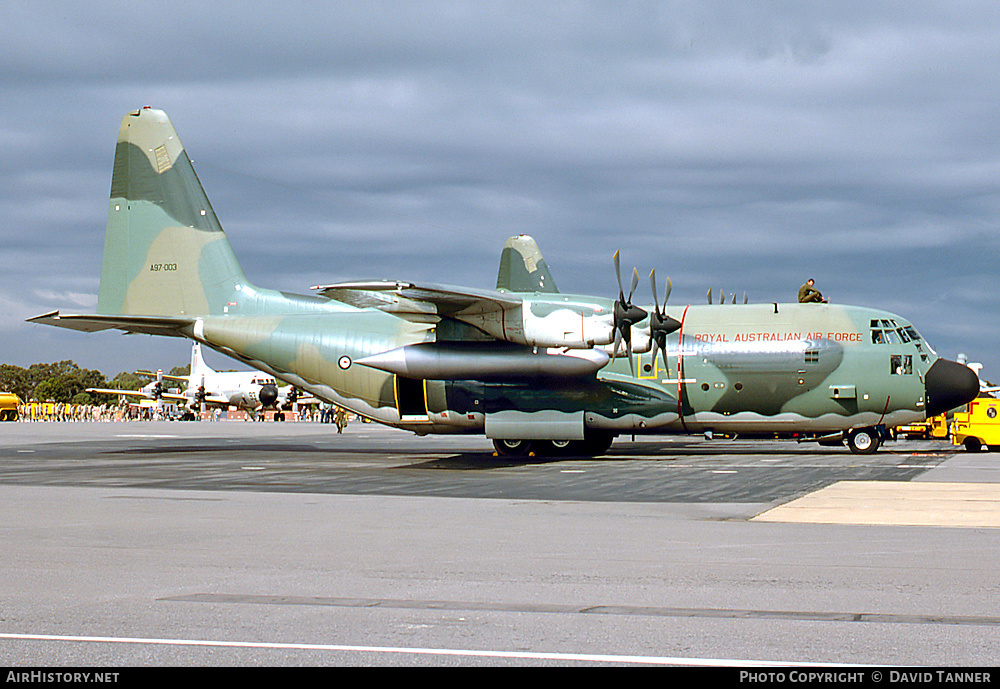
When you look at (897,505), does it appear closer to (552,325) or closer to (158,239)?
(552,325)

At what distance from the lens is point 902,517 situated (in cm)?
1474

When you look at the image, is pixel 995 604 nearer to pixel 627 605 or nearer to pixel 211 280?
pixel 627 605

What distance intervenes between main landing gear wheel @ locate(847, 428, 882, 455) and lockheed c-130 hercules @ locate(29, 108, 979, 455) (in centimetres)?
5

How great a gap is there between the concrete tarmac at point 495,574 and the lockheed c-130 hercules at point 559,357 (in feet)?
29.1

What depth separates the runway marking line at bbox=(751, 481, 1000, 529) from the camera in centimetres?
1435

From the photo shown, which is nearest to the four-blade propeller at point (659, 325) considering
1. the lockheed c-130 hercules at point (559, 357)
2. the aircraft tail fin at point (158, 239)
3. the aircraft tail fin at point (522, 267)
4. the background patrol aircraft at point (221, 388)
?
the lockheed c-130 hercules at point (559, 357)

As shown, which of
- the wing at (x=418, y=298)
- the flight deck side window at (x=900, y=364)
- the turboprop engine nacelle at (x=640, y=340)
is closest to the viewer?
the wing at (x=418, y=298)

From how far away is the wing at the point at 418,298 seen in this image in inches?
1000

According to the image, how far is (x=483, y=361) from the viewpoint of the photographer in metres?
29.9

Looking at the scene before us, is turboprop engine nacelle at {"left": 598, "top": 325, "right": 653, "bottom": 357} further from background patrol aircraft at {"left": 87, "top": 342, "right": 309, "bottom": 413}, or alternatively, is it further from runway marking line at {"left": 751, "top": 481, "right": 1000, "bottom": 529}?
background patrol aircraft at {"left": 87, "top": 342, "right": 309, "bottom": 413}

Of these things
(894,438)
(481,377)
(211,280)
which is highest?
(211,280)

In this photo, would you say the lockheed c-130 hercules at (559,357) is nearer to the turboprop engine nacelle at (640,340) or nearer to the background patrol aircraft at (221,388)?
the turboprop engine nacelle at (640,340)
